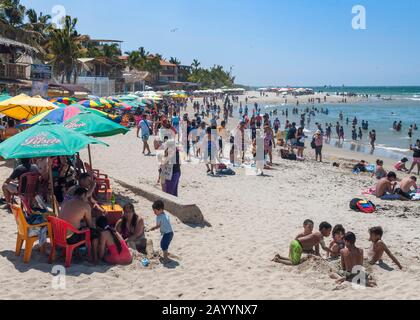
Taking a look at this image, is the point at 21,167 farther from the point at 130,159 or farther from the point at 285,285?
the point at 130,159

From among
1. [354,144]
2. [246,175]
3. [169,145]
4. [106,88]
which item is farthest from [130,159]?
[106,88]

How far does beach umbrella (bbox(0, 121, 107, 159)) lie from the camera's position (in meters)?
5.98

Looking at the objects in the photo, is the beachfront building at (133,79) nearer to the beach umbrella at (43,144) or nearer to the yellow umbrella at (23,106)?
the yellow umbrella at (23,106)

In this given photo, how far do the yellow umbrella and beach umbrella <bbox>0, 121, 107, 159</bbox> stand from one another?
14.0 ft

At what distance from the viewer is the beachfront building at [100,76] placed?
42.2 meters

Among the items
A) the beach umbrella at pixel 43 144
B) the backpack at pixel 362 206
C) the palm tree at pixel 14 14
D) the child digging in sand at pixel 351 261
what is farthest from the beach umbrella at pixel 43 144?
the palm tree at pixel 14 14

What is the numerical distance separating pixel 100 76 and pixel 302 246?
42.3 m

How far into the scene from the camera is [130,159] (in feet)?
48.1

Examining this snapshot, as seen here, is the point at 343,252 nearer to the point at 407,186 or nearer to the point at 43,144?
the point at 43,144

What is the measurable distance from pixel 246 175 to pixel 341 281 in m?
7.96

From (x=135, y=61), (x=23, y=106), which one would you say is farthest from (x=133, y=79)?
(x=23, y=106)

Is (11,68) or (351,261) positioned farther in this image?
(11,68)

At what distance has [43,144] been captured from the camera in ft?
20.0
